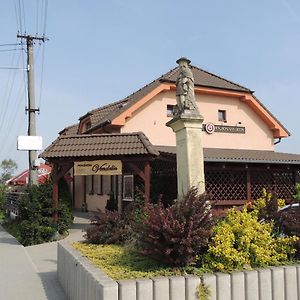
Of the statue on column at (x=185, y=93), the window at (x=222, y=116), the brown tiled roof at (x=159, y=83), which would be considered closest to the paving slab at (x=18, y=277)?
the statue on column at (x=185, y=93)

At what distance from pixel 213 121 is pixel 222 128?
59cm

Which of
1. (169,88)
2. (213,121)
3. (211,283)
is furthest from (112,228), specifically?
(213,121)

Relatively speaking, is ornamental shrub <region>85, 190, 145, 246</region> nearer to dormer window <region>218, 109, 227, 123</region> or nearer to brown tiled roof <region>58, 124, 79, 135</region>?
dormer window <region>218, 109, 227, 123</region>

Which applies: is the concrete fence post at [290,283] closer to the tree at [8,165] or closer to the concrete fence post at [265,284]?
the concrete fence post at [265,284]

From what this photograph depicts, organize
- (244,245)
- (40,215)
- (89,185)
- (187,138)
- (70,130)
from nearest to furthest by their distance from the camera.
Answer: (244,245)
(187,138)
(40,215)
(89,185)
(70,130)

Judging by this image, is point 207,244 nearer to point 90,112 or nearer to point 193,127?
point 193,127

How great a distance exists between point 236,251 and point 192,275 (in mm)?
839

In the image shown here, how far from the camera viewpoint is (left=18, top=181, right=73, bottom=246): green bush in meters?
13.1

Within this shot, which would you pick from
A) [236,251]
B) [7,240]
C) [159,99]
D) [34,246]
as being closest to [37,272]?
[34,246]

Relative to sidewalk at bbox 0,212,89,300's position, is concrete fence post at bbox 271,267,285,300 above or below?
above

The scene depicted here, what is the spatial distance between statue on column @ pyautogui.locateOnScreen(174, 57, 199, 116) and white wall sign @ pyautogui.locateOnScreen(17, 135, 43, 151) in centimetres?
1087

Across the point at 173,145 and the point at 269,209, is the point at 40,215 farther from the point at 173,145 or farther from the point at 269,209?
the point at 269,209

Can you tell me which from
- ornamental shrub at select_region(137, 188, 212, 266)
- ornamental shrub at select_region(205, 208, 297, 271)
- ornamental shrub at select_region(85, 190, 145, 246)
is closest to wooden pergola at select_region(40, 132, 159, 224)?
ornamental shrub at select_region(85, 190, 145, 246)

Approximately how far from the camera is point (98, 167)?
45.4 feet
